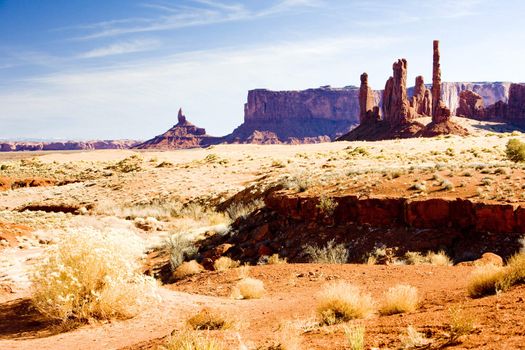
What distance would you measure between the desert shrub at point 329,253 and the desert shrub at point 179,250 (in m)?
4.13

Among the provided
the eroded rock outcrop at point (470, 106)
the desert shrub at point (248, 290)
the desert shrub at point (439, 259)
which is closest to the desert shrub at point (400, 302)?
the desert shrub at point (248, 290)

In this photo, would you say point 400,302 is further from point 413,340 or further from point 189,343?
point 189,343

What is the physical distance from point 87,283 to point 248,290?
3.36 m

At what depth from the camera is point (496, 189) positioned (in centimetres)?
1433

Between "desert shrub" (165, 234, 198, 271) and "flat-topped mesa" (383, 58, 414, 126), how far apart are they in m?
83.4

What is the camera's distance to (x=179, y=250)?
16344 mm

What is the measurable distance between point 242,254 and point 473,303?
9460mm

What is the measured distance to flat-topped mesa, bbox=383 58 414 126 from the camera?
315 ft

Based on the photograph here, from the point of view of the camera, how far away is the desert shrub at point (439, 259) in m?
12.0

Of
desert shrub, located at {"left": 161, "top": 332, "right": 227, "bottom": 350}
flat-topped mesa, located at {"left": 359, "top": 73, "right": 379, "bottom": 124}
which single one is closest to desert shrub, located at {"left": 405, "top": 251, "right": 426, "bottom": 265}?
desert shrub, located at {"left": 161, "top": 332, "right": 227, "bottom": 350}

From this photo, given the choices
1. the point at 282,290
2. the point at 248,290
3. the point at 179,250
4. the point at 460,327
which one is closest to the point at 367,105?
the point at 179,250

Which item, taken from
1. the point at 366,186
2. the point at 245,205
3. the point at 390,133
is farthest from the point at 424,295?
the point at 390,133

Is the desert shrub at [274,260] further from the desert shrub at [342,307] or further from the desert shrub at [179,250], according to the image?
the desert shrub at [342,307]

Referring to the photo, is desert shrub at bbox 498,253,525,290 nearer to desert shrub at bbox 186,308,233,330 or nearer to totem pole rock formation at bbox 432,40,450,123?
desert shrub at bbox 186,308,233,330
